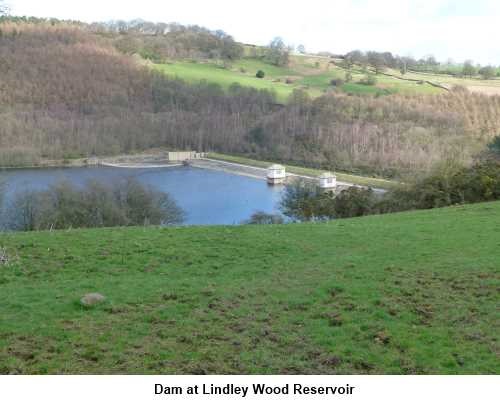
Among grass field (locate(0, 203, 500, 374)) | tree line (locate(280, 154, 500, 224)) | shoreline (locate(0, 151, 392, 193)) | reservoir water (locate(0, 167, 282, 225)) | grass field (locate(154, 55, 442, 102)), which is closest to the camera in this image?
grass field (locate(0, 203, 500, 374))

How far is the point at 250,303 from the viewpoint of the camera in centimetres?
707

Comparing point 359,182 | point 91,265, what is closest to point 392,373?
point 91,265

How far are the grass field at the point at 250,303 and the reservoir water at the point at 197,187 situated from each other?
19575mm

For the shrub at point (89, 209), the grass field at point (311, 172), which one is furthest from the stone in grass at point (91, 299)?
the grass field at point (311, 172)

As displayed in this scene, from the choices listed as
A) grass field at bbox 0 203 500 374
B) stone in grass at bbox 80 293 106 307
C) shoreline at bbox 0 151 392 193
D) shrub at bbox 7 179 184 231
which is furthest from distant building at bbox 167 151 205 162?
stone in grass at bbox 80 293 106 307

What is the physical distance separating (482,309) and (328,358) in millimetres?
2507

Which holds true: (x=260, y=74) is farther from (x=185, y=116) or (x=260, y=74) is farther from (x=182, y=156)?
(x=182, y=156)

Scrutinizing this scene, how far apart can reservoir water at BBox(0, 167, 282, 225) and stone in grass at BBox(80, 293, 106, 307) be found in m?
23.0

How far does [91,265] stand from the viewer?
9250mm

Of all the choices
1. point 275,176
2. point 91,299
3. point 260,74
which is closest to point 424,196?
point 91,299

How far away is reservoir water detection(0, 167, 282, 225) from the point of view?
1398 inches

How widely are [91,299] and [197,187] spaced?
4223 centimetres

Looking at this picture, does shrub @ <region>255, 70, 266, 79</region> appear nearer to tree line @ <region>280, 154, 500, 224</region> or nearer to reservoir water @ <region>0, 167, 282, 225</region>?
reservoir water @ <region>0, 167, 282, 225</region>

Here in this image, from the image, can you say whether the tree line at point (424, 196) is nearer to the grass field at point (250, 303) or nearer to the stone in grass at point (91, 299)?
the grass field at point (250, 303)
